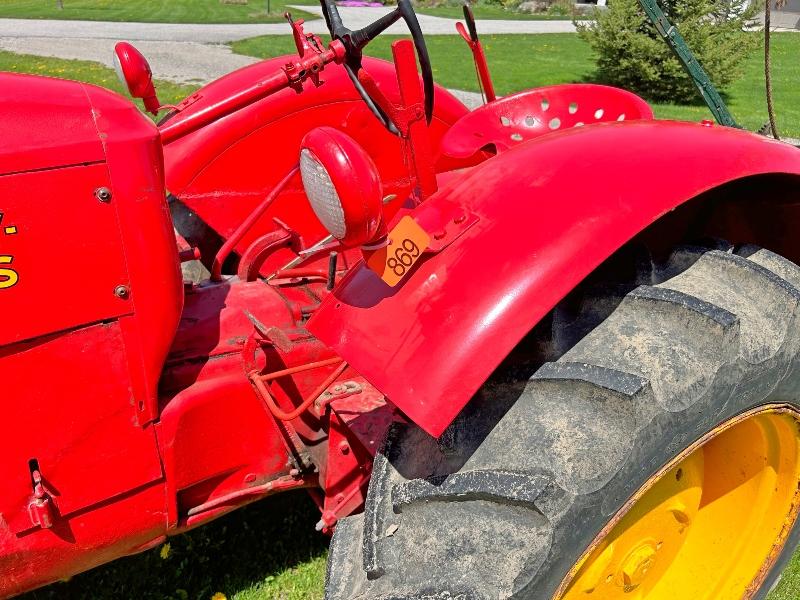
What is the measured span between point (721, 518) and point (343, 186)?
1.35 m

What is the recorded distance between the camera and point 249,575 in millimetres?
2129

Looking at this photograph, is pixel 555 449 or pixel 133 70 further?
pixel 133 70

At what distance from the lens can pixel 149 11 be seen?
2048cm

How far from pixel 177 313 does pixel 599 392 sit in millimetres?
852

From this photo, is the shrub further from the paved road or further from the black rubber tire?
the black rubber tire

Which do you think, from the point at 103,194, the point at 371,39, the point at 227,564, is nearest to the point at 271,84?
the point at 371,39

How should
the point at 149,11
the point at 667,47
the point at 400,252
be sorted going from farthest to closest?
the point at 149,11
the point at 667,47
the point at 400,252

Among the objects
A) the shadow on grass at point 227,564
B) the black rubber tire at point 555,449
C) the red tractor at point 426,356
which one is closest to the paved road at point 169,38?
the shadow on grass at point 227,564

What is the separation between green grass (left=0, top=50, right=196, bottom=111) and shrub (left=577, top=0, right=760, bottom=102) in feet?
18.0

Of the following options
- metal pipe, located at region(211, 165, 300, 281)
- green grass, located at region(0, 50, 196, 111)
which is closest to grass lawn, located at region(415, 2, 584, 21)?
green grass, located at region(0, 50, 196, 111)

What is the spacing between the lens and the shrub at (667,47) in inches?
336

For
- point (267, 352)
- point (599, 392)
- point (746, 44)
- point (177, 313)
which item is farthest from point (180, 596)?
point (746, 44)

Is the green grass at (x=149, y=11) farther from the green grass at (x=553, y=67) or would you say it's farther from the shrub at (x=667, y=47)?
the shrub at (x=667, y=47)

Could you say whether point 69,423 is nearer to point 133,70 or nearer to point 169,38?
point 133,70
